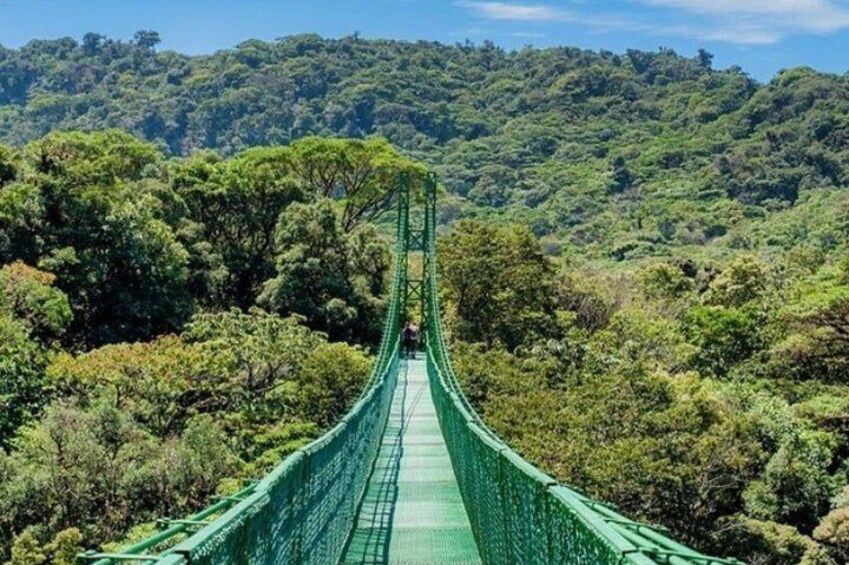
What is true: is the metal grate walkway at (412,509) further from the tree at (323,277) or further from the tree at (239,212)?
the tree at (239,212)

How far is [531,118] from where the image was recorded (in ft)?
295

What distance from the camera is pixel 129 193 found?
2339 cm

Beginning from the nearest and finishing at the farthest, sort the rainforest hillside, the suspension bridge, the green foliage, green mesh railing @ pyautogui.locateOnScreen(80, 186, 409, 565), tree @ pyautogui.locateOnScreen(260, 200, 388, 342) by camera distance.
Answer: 1. green mesh railing @ pyautogui.locateOnScreen(80, 186, 409, 565)
2. the suspension bridge
3. tree @ pyautogui.locateOnScreen(260, 200, 388, 342)
4. the green foliage
5. the rainforest hillside

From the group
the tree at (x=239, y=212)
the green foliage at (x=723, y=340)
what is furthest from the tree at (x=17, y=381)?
the green foliage at (x=723, y=340)

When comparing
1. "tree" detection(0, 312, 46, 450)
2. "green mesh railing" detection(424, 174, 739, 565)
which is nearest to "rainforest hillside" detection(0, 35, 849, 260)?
"tree" detection(0, 312, 46, 450)

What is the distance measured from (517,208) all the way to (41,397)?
58.1m

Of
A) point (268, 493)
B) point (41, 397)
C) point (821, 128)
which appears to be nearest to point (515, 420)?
point (41, 397)

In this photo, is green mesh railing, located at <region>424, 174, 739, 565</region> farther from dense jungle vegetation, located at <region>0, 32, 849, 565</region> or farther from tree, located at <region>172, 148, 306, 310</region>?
tree, located at <region>172, 148, 306, 310</region>

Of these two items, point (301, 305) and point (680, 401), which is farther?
point (301, 305)

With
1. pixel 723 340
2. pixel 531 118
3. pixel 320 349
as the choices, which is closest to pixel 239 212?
pixel 320 349

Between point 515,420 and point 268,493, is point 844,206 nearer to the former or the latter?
point 515,420

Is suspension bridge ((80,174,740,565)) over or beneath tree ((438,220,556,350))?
beneath

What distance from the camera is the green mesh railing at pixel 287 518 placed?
2139mm

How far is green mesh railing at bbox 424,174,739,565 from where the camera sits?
86.3 inches
